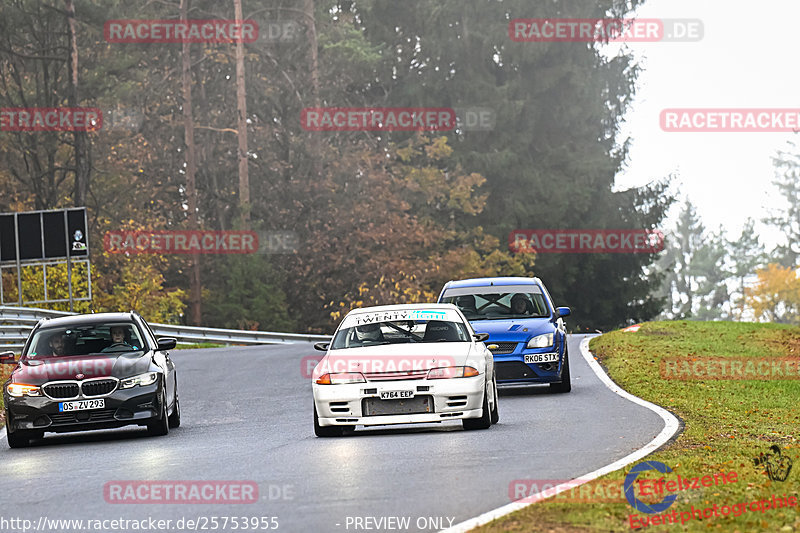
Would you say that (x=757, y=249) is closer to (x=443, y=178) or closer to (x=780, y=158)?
(x=780, y=158)

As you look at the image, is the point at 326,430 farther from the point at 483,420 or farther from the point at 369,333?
the point at 483,420

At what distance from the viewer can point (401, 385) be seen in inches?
604

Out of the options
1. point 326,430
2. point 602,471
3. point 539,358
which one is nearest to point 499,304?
point 539,358

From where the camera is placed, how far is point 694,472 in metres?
11.3

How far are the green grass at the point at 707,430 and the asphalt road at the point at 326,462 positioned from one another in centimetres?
60

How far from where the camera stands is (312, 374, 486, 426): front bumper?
1535 centimetres

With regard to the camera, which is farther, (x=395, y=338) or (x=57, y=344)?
(x=57, y=344)

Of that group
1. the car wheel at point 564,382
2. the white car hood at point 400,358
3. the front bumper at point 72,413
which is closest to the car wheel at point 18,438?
the front bumper at point 72,413

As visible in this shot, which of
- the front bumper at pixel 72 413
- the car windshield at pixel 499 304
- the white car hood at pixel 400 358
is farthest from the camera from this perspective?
the car windshield at pixel 499 304

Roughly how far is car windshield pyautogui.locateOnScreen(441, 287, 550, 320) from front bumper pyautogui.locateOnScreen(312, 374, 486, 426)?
589 cm

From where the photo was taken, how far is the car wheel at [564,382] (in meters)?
21.1

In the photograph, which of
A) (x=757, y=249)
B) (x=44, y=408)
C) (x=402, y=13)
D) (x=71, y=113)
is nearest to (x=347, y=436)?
(x=44, y=408)

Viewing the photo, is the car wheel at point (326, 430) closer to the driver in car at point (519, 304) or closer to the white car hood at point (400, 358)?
the white car hood at point (400, 358)

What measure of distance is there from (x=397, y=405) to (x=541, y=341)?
5.63m
